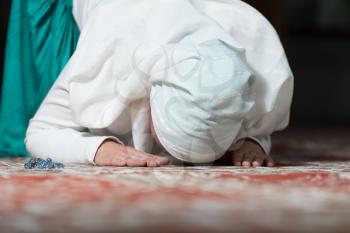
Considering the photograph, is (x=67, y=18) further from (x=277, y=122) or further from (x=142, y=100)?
(x=277, y=122)

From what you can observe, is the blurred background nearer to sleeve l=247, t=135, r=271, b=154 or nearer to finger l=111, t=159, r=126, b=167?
sleeve l=247, t=135, r=271, b=154

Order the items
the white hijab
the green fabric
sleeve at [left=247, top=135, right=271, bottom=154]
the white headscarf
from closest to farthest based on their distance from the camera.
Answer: the white headscarf
the white hijab
sleeve at [left=247, top=135, right=271, bottom=154]
the green fabric

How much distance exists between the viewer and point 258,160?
1831 millimetres

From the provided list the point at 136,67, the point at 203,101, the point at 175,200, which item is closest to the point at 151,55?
the point at 136,67

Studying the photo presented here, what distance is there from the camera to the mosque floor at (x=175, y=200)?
96 centimetres

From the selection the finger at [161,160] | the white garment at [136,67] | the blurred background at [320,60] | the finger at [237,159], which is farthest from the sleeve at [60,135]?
the blurred background at [320,60]

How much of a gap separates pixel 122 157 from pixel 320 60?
5008mm

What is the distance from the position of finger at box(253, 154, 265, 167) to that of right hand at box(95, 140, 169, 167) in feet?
0.69

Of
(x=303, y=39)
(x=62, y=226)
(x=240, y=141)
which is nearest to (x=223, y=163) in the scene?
(x=240, y=141)

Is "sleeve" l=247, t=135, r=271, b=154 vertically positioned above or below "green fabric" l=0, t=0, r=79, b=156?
below

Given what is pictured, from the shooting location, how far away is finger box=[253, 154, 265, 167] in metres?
1.80

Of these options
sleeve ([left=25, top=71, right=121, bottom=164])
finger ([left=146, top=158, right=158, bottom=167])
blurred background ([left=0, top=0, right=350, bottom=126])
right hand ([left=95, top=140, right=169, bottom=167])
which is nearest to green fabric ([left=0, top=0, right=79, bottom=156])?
sleeve ([left=25, top=71, right=121, bottom=164])

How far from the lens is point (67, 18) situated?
2.22 m

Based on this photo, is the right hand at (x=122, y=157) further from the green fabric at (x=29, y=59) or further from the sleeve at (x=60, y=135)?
the green fabric at (x=29, y=59)
